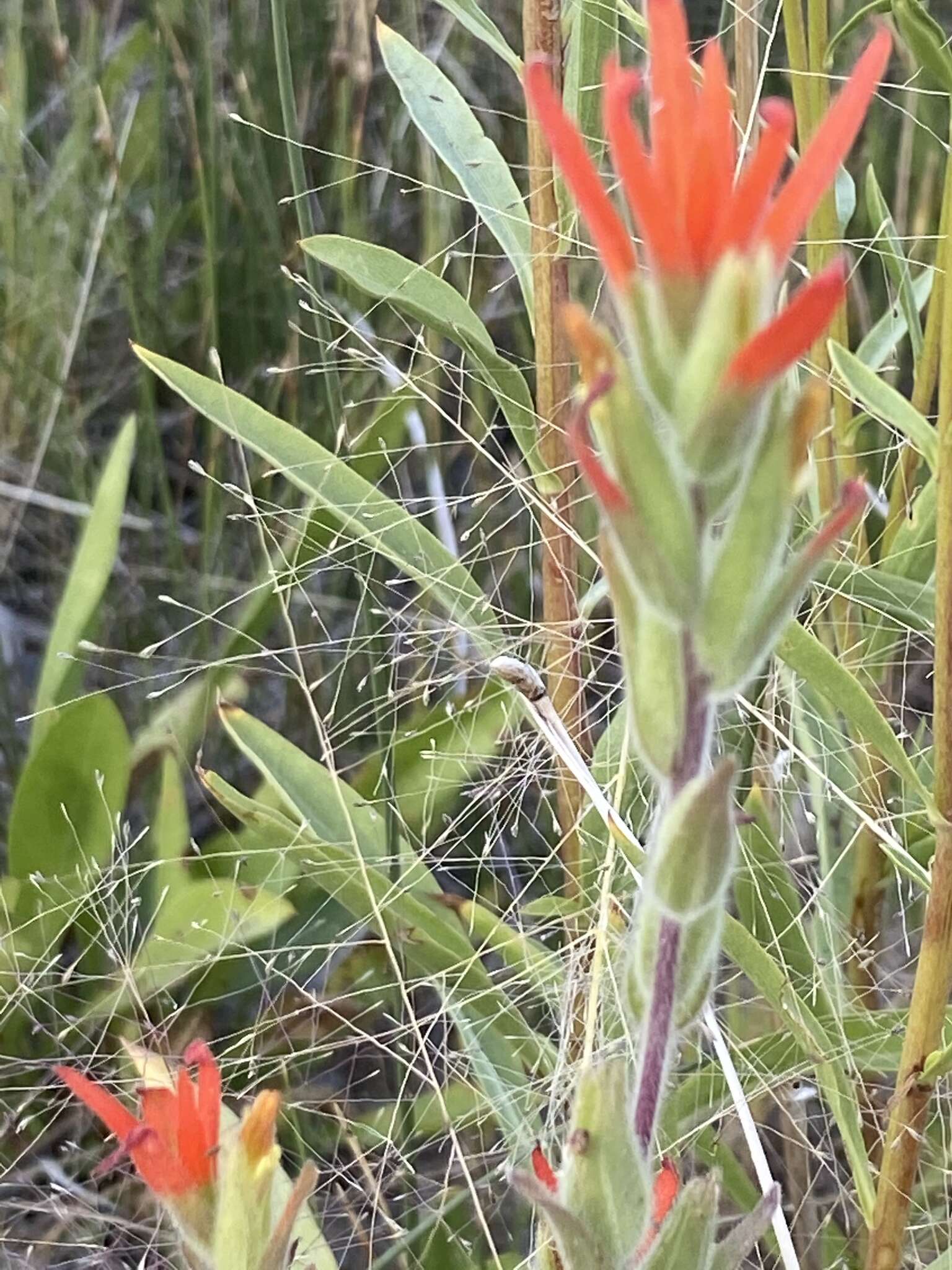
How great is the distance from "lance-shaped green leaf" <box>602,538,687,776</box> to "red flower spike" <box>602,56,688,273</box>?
64 mm

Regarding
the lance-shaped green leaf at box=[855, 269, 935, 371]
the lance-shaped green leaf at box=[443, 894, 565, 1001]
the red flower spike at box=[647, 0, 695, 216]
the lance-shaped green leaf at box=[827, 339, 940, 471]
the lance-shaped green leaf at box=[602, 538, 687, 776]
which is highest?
the red flower spike at box=[647, 0, 695, 216]

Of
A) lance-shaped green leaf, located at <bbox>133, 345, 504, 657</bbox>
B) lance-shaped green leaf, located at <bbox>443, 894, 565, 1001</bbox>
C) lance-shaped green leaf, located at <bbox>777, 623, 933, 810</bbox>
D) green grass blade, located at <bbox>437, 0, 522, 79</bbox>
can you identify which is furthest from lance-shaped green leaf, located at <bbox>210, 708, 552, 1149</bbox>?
green grass blade, located at <bbox>437, 0, 522, 79</bbox>

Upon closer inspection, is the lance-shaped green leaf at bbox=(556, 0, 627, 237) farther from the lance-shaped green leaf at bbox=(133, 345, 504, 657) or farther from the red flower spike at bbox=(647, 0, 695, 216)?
the red flower spike at bbox=(647, 0, 695, 216)

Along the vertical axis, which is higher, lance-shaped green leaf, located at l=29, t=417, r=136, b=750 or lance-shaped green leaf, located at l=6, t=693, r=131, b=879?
lance-shaped green leaf, located at l=29, t=417, r=136, b=750

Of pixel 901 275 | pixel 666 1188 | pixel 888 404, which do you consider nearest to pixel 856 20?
pixel 901 275

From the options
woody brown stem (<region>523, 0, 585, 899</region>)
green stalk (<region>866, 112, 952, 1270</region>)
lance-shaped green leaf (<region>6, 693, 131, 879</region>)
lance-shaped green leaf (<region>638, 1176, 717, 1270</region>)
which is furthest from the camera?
lance-shaped green leaf (<region>6, 693, 131, 879</region>)

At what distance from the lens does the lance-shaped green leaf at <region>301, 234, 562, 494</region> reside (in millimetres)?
669

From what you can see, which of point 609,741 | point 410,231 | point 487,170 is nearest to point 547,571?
point 609,741

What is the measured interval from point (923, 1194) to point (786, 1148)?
0.33ft

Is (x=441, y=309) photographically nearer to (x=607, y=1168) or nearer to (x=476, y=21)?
(x=476, y=21)

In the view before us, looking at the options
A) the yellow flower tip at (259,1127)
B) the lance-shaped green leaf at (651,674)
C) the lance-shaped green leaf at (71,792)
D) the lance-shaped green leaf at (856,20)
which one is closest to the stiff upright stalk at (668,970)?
the lance-shaped green leaf at (651,674)

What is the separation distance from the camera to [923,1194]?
0.78m

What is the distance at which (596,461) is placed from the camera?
0.28m

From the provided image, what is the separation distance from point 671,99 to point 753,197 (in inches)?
1.0
